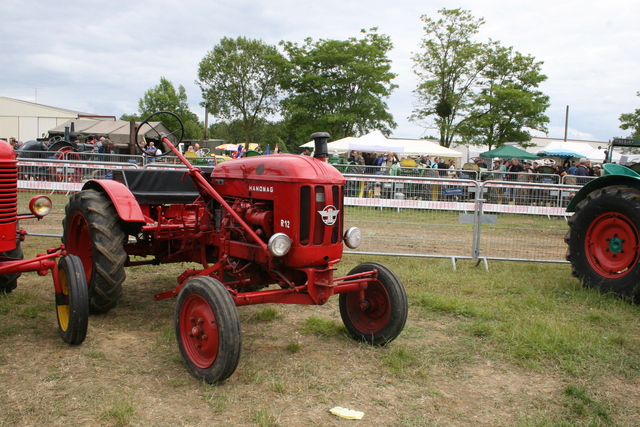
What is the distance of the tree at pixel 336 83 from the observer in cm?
3166

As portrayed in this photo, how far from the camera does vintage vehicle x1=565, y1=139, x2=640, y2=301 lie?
571 cm

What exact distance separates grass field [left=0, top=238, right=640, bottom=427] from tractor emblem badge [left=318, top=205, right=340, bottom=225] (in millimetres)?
1057

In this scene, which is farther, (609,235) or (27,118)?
(27,118)

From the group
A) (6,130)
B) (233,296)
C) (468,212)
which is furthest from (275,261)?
(6,130)

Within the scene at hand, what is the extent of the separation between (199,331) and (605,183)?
210 inches

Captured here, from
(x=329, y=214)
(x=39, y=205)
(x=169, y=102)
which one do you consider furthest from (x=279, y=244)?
(x=169, y=102)

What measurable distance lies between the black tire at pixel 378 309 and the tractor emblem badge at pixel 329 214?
58cm

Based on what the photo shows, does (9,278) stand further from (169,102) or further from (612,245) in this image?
(169,102)

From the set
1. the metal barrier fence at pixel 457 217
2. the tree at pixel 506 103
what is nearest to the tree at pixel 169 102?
the tree at pixel 506 103

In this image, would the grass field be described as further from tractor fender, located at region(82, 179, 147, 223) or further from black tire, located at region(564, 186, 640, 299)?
tractor fender, located at region(82, 179, 147, 223)

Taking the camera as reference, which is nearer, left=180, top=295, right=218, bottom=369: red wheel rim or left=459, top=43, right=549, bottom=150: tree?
left=180, top=295, right=218, bottom=369: red wheel rim

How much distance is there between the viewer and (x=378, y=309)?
167 inches

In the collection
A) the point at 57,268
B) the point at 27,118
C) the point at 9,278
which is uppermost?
the point at 27,118

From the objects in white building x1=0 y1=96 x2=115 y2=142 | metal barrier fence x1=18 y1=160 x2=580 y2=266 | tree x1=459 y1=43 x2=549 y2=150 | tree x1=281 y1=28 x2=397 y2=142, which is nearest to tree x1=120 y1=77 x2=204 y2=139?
white building x1=0 y1=96 x2=115 y2=142
